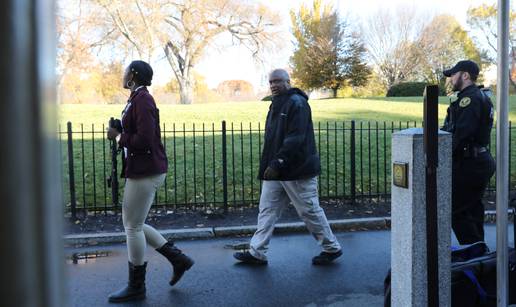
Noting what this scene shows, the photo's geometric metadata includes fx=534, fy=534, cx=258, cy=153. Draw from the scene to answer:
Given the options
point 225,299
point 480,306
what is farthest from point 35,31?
point 225,299

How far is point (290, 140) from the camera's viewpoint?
4.96 m

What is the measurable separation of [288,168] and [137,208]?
1506 mm

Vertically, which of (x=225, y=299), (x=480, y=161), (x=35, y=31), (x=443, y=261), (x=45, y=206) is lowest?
(x=225, y=299)

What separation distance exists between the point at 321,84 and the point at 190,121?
18.8 metres

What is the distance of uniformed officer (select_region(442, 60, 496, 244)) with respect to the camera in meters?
4.48

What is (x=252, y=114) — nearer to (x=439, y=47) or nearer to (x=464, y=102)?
(x=464, y=102)

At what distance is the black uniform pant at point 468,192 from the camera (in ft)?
14.9

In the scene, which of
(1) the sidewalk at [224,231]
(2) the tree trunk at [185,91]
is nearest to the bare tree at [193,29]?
(2) the tree trunk at [185,91]

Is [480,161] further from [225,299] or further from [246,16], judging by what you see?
[246,16]

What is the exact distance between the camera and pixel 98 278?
4.96 meters

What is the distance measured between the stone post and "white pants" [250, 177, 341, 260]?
1943 millimetres

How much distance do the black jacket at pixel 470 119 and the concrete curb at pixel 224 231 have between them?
2731mm

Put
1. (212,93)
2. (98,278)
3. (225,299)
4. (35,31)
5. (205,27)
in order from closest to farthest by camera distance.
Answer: (35,31)
(225,299)
(98,278)
(205,27)
(212,93)

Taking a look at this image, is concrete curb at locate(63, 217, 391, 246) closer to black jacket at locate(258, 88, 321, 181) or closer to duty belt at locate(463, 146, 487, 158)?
black jacket at locate(258, 88, 321, 181)
